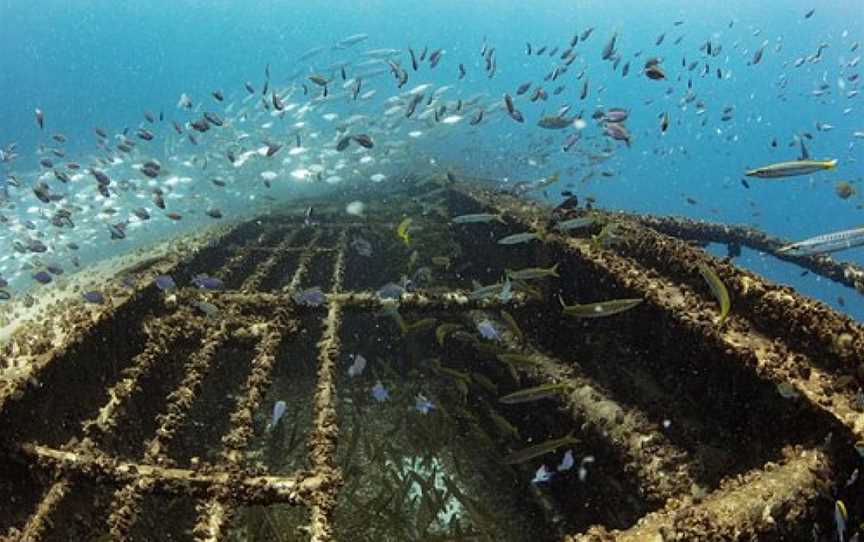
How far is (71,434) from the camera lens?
4.98m

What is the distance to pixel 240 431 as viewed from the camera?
4.15m

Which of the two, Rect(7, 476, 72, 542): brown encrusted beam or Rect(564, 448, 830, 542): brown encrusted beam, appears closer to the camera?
Rect(564, 448, 830, 542): brown encrusted beam

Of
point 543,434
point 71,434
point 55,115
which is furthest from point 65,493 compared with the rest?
point 55,115

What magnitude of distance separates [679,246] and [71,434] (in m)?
6.25

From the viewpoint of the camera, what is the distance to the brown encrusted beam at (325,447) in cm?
337

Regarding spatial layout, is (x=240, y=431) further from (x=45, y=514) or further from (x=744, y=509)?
(x=744, y=509)

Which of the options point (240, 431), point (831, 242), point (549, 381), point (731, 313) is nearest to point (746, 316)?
point (731, 313)

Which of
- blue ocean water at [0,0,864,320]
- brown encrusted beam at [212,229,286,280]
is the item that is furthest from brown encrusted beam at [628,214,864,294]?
blue ocean water at [0,0,864,320]

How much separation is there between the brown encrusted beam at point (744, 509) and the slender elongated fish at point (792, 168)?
2678 mm

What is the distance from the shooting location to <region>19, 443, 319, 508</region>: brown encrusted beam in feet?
11.8

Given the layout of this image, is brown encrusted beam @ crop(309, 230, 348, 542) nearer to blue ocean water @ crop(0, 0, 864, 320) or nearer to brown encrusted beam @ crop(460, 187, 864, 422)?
brown encrusted beam @ crop(460, 187, 864, 422)

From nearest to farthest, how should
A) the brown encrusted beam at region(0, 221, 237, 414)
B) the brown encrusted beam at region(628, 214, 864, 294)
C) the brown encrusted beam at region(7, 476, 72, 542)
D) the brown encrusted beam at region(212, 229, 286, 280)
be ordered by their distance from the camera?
the brown encrusted beam at region(7, 476, 72, 542) < the brown encrusted beam at region(0, 221, 237, 414) < the brown encrusted beam at region(212, 229, 286, 280) < the brown encrusted beam at region(628, 214, 864, 294)

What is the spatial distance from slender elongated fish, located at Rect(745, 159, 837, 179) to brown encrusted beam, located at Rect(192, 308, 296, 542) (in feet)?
15.6

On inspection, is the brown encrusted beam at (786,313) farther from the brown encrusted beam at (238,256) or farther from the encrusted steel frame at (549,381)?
the brown encrusted beam at (238,256)
